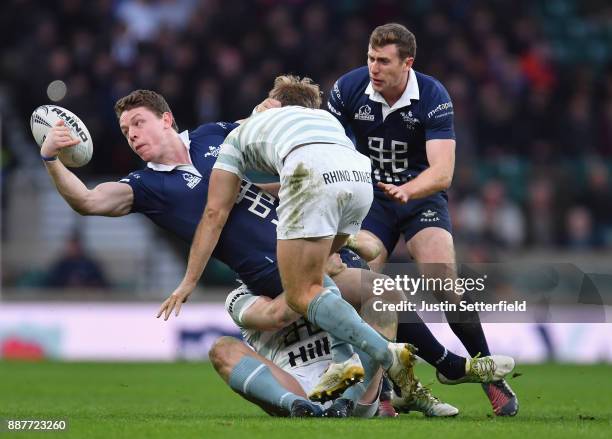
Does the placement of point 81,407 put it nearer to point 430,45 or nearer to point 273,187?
point 273,187

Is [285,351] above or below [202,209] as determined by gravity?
below

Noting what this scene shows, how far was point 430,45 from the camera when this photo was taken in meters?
18.3

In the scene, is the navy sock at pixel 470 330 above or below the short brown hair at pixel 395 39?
below

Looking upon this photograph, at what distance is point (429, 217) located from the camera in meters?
8.41

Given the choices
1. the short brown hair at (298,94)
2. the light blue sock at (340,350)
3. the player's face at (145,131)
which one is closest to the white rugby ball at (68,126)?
the player's face at (145,131)

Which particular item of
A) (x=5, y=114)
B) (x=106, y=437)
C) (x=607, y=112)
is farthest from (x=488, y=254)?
(x=106, y=437)

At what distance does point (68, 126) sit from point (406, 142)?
228 centimetres

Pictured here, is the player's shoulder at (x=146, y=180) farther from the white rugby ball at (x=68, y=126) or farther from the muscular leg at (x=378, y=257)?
the muscular leg at (x=378, y=257)

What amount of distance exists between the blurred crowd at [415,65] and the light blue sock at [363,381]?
888cm

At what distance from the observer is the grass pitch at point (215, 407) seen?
6.16 m

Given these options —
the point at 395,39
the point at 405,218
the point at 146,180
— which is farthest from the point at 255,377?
the point at 395,39

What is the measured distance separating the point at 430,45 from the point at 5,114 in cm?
619

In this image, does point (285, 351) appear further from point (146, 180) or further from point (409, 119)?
point (409, 119)

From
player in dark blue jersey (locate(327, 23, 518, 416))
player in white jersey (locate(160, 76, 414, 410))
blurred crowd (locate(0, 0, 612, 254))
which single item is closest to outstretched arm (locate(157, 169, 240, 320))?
player in white jersey (locate(160, 76, 414, 410))
